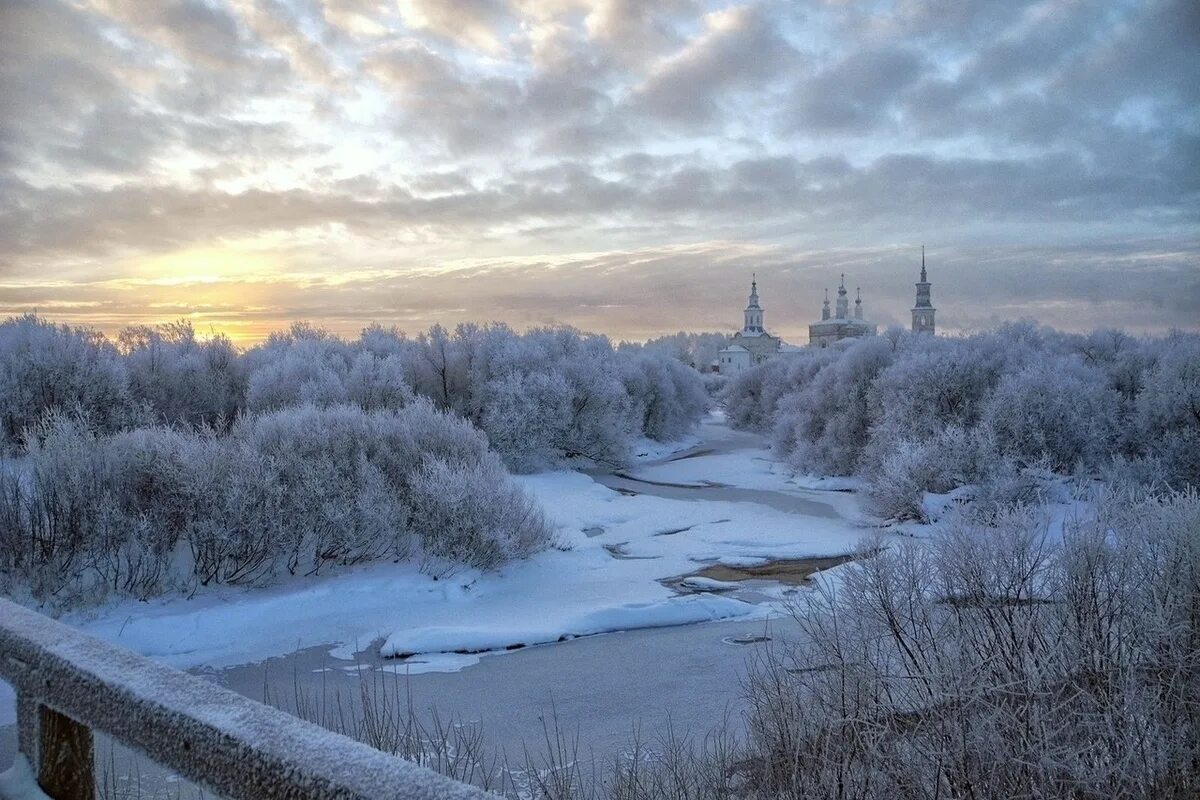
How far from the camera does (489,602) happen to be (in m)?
20.8

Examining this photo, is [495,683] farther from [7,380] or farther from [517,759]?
[7,380]

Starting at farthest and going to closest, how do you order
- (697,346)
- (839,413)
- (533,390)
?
(697,346), (533,390), (839,413)

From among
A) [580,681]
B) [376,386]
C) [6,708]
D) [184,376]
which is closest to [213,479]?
[6,708]

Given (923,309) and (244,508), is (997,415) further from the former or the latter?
(923,309)

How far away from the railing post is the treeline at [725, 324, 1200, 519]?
1119 inches

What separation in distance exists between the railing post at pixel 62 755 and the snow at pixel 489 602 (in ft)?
30.8

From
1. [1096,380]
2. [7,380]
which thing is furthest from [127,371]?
[1096,380]

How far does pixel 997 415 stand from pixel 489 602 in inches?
881

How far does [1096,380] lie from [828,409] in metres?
13.1

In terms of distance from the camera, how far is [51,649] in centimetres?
162

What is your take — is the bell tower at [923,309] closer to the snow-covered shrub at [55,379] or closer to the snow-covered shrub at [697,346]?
the snow-covered shrub at [697,346]

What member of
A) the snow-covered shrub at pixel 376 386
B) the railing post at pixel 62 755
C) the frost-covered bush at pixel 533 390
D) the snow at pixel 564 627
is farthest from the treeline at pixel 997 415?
the railing post at pixel 62 755

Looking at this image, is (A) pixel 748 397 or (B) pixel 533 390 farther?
(A) pixel 748 397

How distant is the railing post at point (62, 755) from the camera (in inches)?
67.0
